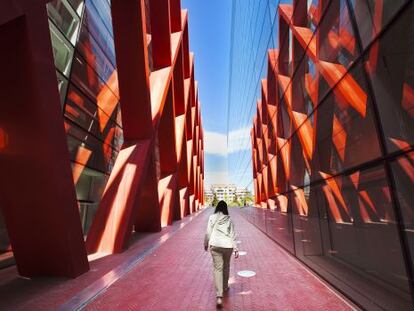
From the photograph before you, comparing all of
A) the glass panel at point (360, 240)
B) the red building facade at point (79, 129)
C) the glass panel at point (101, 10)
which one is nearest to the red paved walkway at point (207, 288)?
the glass panel at point (360, 240)

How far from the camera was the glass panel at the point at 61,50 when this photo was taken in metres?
9.64

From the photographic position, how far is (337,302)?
487 centimetres

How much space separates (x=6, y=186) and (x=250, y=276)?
543 cm

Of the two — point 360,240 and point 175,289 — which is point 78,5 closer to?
point 175,289

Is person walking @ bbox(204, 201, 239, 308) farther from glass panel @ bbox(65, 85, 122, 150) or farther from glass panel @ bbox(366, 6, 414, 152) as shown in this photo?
glass panel @ bbox(65, 85, 122, 150)

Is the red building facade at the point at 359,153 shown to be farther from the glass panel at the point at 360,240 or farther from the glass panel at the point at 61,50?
the glass panel at the point at 61,50

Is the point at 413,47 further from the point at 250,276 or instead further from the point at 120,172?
the point at 120,172

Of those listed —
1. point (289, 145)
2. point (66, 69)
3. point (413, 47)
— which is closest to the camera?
point (413, 47)

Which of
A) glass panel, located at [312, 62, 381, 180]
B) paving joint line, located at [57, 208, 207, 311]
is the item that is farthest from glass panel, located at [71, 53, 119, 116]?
glass panel, located at [312, 62, 381, 180]

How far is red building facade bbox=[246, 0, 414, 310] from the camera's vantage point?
3570mm

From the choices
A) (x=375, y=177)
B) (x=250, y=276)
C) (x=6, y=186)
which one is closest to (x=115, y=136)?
(x=6, y=186)

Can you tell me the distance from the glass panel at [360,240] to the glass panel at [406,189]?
0.80 ft

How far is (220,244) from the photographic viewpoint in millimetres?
5035

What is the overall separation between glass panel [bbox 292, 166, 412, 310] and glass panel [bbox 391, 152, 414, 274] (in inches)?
9.6
